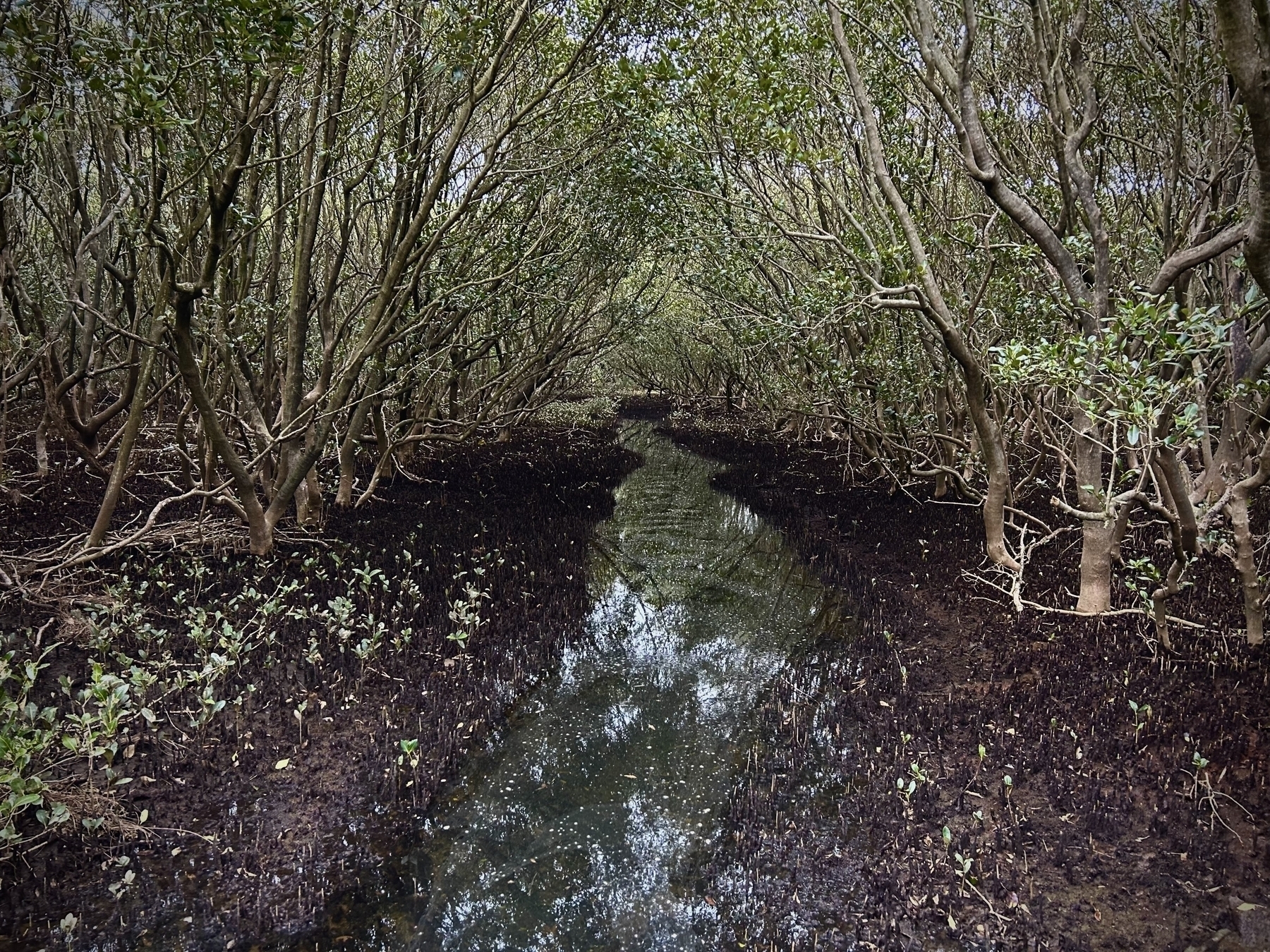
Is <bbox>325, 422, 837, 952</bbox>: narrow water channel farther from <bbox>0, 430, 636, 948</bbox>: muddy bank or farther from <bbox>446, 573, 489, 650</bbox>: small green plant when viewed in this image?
<bbox>446, 573, 489, 650</bbox>: small green plant

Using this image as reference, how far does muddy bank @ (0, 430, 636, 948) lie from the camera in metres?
3.13

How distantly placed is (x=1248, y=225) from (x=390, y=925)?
4.30 meters

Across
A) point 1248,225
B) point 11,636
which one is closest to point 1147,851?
point 1248,225

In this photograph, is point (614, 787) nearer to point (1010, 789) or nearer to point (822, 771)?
point (822, 771)

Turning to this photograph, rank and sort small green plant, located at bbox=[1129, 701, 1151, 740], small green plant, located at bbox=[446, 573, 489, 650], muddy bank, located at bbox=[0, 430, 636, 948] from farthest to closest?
small green plant, located at bbox=[446, 573, 489, 650] < small green plant, located at bbox=[1129, 701, 1151, 740] < muddy bank, located at bbox=[0, 430, 636, 948]

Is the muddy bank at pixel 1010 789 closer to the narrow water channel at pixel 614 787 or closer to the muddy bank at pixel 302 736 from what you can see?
the narrow water channel at pixel 614 787

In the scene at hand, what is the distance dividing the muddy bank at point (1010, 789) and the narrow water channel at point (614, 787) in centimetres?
30

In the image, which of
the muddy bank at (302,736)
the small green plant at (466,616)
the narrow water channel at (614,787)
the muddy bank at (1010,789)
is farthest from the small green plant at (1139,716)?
Answer: the small green plant at (466,616)

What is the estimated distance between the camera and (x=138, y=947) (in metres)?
2.89

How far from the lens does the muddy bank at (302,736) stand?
313cm

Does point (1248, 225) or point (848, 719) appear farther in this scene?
point (848, 719)

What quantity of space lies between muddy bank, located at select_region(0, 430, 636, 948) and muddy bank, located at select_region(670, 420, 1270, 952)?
6.36 feet

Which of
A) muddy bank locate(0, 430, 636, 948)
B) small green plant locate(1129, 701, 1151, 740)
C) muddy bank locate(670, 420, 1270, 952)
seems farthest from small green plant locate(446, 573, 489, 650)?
small green plant locate(1129, 701, 1151, 740)

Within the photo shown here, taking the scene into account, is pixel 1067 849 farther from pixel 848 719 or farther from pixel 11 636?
pixel 11 636
